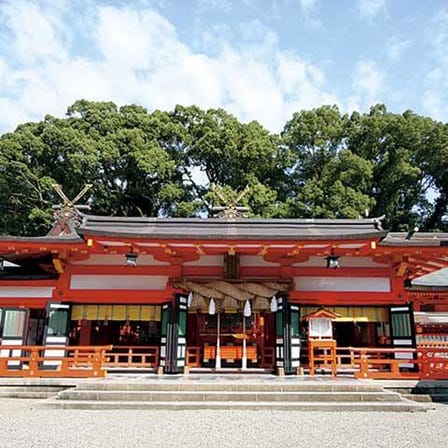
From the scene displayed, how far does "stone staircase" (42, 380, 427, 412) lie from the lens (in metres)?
7.68

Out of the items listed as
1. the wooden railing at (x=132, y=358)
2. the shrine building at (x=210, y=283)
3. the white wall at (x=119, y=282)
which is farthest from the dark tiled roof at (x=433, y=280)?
the wooden railing at (x=132, y=358)

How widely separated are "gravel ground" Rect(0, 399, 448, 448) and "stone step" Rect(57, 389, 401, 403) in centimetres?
61

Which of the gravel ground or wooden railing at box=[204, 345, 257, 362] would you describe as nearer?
the gravel ground

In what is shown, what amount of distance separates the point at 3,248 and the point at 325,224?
330 inches

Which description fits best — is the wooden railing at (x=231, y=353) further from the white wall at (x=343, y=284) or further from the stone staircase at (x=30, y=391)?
the stone staircase at (x=30, y=391)

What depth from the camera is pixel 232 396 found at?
8047 mm

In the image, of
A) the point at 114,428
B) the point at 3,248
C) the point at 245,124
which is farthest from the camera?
the point at 245,124

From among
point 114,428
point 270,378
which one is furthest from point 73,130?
point 114,428

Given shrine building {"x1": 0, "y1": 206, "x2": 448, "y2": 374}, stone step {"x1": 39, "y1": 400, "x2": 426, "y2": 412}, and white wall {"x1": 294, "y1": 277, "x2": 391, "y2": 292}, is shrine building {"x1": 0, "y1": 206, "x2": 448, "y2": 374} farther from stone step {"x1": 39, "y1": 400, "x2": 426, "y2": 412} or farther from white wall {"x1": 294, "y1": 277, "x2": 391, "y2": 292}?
stone step {"x1": 39, "y1": 400, "x2": 426, "y2": 412}

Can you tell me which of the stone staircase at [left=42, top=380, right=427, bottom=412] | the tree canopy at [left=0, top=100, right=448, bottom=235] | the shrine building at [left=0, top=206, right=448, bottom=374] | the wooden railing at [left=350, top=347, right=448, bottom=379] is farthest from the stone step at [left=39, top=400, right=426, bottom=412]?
the tree canopy at [left=0, top=100, right=448, bottom=235]

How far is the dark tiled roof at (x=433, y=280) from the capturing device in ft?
42.3

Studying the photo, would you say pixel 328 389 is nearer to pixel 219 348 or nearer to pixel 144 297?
pixel 219 348

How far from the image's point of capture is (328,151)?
89.7ft

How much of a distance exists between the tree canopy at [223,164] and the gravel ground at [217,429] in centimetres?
1765
